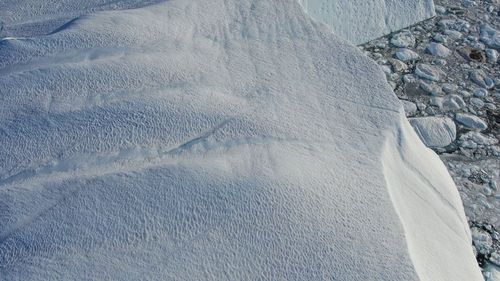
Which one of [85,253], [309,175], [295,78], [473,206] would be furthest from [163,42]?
[473,206]

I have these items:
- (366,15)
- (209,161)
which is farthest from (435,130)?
(209,161)

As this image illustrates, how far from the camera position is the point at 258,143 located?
1.42 m

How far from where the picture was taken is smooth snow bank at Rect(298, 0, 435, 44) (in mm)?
2125

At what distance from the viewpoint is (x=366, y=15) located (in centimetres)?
224

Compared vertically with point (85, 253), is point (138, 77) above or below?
above

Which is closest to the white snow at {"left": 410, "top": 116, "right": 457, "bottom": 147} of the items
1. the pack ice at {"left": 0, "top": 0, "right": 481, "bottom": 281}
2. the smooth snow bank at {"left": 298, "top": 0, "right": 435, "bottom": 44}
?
the pack ice at {"left": 0, "top": 0, "right": 481, "bottom": 281}

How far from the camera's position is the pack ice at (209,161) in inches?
46.0

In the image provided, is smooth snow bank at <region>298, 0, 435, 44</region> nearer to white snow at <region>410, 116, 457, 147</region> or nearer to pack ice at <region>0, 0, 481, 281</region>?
pack ice at <region>0, 0, 481, 281</region>

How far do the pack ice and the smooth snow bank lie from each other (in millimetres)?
338

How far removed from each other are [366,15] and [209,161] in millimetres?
1181

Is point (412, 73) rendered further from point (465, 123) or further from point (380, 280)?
point (380, 280)

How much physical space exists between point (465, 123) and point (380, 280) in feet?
3.28

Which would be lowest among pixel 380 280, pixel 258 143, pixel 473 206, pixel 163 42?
pixel 473 206

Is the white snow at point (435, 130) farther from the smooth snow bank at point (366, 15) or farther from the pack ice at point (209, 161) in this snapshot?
the smooth snow bank at point (366, 15)
